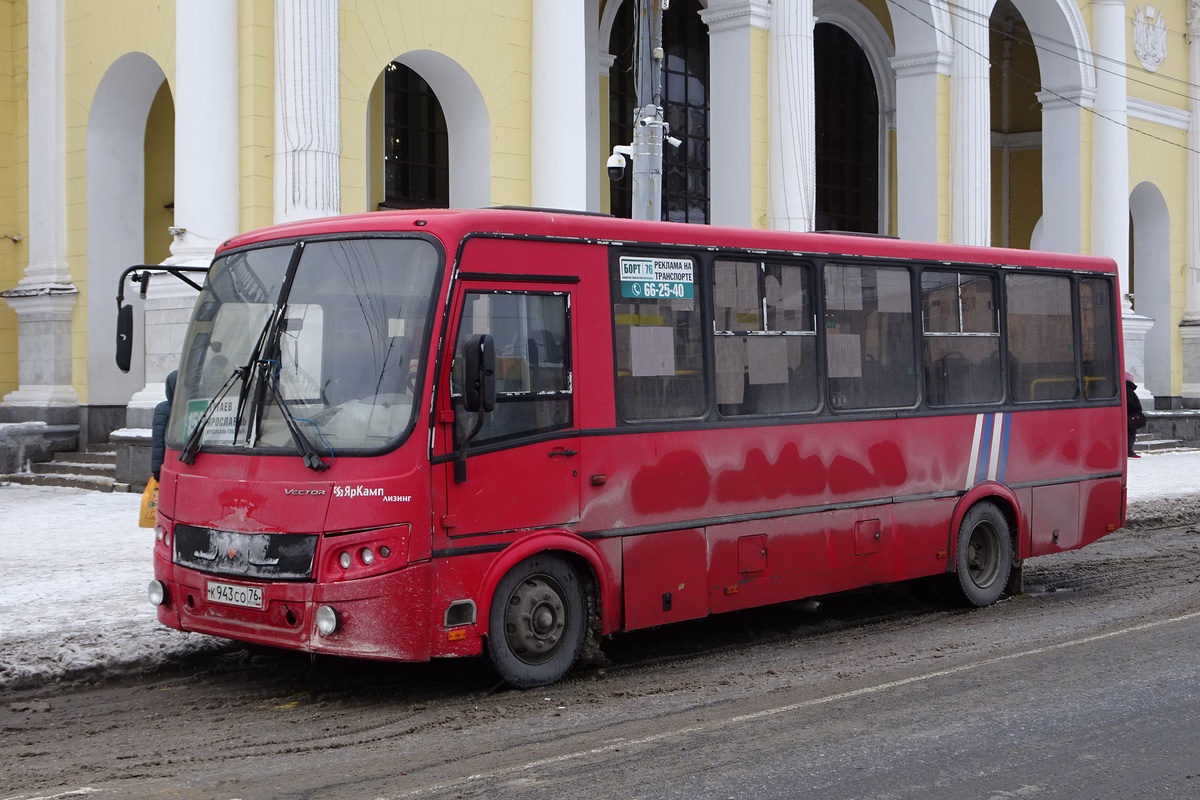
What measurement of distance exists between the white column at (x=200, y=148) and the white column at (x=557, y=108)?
13.3 ft

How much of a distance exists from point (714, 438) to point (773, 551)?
90 centimetres

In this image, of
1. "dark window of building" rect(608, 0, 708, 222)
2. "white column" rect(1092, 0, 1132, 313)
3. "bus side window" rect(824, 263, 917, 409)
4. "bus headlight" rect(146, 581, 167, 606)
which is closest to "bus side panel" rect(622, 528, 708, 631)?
"bus side window" rect(824, 263, 917, 409)

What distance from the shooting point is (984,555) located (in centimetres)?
1094

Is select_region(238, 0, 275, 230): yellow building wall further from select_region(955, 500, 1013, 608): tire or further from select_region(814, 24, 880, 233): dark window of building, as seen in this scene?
select_region(814, 24, 880, 233): dark window of building

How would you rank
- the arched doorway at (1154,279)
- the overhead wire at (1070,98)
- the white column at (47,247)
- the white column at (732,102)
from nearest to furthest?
the white column at (47,247) → the white column at (732,102) → the overhead wire at (1070,98) → the arched doorway at (1154,279)

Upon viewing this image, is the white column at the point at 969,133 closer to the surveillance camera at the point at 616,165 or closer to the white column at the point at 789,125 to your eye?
the white column at the point at 789,125

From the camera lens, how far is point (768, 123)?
Answer: 21781 mm

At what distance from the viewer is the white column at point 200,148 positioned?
1617 cm

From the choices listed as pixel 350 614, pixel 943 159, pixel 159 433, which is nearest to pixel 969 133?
pixel 943 159

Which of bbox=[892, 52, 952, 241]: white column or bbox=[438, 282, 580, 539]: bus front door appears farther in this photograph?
bbox=[892, 52, 952, 241]: white column

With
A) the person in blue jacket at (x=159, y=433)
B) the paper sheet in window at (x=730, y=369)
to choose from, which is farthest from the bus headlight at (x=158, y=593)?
the paper sheet in window at (x=730, y=369)

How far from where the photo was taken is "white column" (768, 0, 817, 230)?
849 inches

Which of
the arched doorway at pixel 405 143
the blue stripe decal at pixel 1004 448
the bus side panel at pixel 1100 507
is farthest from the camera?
the arched doorway at pixel 405 143

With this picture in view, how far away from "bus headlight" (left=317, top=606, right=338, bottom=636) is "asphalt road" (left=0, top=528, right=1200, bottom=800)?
44 cm
